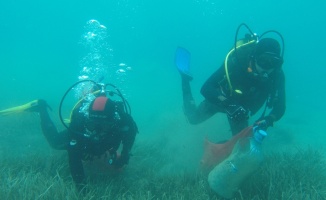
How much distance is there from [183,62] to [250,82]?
10.0 ft

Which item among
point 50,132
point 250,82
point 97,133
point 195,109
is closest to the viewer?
point 97,133

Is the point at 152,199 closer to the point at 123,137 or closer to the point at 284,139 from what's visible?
the point at 123,137

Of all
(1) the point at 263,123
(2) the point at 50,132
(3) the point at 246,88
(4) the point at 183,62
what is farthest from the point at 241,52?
(2) the point at 50,132

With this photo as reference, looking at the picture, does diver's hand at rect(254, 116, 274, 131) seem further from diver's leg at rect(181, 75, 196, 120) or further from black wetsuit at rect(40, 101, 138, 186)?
diver's leg at rect(181, 75, 196, 120)

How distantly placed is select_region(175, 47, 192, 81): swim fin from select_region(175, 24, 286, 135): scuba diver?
6.09 feet

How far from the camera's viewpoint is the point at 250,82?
607 cm

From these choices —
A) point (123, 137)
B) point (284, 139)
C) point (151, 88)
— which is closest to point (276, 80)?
point (123, 137)

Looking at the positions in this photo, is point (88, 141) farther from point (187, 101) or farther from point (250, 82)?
point (187, 101)

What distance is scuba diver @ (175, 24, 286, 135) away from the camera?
542 cm

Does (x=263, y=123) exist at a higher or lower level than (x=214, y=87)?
lower

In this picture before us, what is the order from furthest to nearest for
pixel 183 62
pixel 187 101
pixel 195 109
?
pixel 183 62 < pixel 187 101 < pixel 195 109

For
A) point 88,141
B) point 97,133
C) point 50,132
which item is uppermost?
point 97,133

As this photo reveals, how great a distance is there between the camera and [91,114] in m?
4.61

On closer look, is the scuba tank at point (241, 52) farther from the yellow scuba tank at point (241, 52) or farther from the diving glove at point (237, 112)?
the diving glove at point (237, 112)
